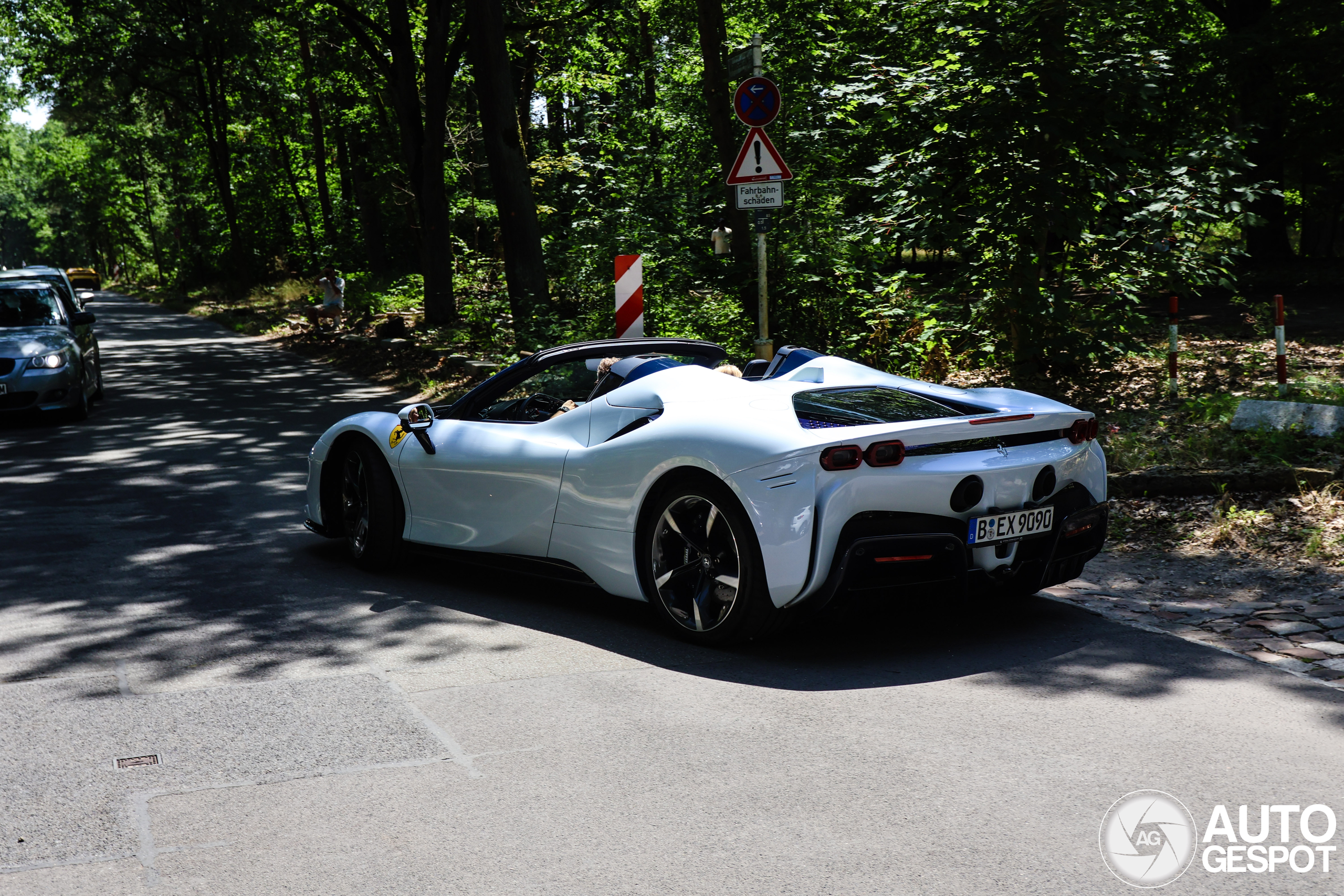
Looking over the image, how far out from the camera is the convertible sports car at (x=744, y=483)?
438 cm

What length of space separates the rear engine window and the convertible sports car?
0.05ft

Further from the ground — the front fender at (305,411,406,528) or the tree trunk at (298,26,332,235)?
the tree trunk at (298,26,332,235)

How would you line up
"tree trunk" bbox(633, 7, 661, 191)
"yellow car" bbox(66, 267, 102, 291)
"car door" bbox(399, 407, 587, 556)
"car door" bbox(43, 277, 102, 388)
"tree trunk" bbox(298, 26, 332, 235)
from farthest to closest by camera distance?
"yellow car" bbox(66, 267, 102, 291) → "tree trunk" bbox(298, 26, 332, 235) → "tree trunk" bbox(633, 7, 661, 191) → "car door" bbox(43, 277, 102, 388) → "car door" bbox(399, 407, 587, 556)

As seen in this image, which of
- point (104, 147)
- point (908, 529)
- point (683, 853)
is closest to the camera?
point (683, 853)

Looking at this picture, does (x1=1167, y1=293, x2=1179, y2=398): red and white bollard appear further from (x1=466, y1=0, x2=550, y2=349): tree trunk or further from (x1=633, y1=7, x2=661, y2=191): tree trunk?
(x1=633, y1=7, x2=661, y2=191): tree trunk

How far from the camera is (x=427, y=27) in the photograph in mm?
19375

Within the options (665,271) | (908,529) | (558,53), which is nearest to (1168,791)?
(908,529)

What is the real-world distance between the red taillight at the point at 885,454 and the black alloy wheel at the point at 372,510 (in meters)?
2.94

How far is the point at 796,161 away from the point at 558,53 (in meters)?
10.5

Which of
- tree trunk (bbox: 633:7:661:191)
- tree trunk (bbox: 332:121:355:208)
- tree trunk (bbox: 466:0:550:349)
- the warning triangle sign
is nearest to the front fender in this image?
the warning triangle sign

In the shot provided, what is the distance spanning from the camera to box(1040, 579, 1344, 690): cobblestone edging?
4.48 meters

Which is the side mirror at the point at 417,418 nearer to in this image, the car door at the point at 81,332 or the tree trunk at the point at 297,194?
the car door at the point at 81,332

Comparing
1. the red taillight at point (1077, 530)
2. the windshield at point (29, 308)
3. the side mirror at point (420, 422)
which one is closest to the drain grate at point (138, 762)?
the side mirror at point (420, 422)

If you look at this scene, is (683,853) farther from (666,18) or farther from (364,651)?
(666,18)
